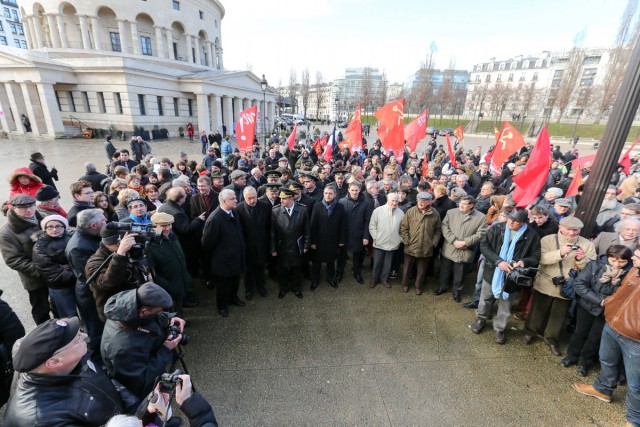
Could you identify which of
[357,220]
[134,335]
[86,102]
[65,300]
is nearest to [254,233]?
[357,220]

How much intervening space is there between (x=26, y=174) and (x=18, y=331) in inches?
152

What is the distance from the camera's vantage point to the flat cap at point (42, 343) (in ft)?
5.12

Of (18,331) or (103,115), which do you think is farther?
(103,115)

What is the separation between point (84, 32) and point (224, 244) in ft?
133

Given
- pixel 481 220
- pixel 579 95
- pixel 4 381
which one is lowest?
pixel 4 381

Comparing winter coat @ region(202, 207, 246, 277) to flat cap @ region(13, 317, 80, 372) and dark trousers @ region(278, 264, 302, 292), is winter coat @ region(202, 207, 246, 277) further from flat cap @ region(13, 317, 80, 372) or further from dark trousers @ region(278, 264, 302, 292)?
flat cap @ region(13, 317, 80, 372)

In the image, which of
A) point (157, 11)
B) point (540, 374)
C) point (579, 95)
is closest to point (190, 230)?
point (540, 374)

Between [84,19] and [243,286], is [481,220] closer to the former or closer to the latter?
[243,286]

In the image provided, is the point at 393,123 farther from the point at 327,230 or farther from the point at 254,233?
the point at 254,233

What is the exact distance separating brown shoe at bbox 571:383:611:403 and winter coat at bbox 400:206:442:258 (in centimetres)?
246

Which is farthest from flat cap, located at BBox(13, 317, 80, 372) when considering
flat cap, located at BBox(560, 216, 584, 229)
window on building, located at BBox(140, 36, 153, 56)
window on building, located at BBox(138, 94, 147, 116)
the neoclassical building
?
window on building, located at BBox(140, 36, 153, 56)

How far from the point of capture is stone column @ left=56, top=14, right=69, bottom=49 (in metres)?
31.1

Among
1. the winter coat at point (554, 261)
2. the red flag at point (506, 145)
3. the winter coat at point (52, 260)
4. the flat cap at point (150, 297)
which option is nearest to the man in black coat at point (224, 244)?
the winter coat at point (52, 260)

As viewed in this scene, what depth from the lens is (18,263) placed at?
3615 mm
